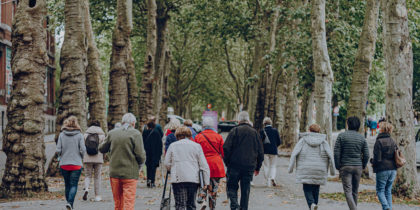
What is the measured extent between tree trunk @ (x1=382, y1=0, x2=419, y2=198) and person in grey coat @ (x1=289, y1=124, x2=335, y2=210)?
316 centimetres

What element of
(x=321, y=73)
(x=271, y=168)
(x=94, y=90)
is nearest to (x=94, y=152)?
(x=271, y=168)

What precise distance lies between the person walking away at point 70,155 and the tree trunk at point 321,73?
7.40 meters

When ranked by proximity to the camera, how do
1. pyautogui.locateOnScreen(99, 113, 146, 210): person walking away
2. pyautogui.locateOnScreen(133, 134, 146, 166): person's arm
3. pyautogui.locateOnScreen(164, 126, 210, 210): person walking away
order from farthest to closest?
pyautogui.locateOnScreen(133, 134, 146, 166): person's arm → pyautogui.locateOnScreen(99, 113, 146, 210): person walking away → pyautogui.locateOnScreen(164, 126, 210, 210): person walking away

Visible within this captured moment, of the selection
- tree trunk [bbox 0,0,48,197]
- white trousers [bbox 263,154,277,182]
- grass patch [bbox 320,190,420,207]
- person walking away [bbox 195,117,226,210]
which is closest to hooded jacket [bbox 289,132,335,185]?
person walking away [bbox 195,117,226,210]

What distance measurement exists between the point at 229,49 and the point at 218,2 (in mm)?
16961

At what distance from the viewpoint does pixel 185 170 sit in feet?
25.3

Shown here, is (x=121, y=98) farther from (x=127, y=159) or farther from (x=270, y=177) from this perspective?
(x=127, y=159)

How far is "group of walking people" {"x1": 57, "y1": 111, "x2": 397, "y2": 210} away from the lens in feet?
25.7

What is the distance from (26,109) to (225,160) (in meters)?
4.44

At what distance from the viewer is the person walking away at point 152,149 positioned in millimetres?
13531

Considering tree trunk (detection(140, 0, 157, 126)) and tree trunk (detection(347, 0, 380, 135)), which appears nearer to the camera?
tree trunk (detection(347, 0, 380, 135))

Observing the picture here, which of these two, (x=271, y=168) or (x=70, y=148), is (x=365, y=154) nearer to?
(x=70, y=148)

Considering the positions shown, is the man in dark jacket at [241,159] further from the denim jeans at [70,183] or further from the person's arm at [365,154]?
the denim jeans at [70,183]

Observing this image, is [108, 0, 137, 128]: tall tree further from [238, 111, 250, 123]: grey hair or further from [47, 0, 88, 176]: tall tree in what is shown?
[238, 111, 250, 123]: grey hair
